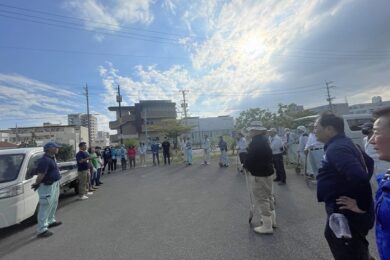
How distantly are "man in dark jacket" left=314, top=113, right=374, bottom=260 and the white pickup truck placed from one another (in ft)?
19.5

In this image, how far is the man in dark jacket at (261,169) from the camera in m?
4.99

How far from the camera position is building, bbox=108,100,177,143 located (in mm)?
58969

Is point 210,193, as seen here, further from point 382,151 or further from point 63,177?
point 382,151

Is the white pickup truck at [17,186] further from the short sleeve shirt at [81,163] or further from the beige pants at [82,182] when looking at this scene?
the beige pants at [82,182]

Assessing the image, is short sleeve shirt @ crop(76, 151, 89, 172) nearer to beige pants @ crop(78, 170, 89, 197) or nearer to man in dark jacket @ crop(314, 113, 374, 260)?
beige pants @ crop(78, 170, 89, 197)

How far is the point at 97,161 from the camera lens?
12195mm

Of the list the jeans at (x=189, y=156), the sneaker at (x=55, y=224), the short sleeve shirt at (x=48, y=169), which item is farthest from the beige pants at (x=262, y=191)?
the jeans at (x=189, y=156)

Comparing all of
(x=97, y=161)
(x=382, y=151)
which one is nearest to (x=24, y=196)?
(x=97, y=161)

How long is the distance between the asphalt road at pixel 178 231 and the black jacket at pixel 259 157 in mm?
1068

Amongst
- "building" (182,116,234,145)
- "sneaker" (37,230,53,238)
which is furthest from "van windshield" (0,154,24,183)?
"building" (182,116,234,145)

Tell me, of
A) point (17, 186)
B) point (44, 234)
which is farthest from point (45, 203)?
point (17, 186)

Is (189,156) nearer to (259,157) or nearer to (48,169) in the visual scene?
(48,169)

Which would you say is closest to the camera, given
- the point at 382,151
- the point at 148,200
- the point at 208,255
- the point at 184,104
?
the point at 382,151

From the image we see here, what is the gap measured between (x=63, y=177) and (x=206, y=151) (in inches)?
456
